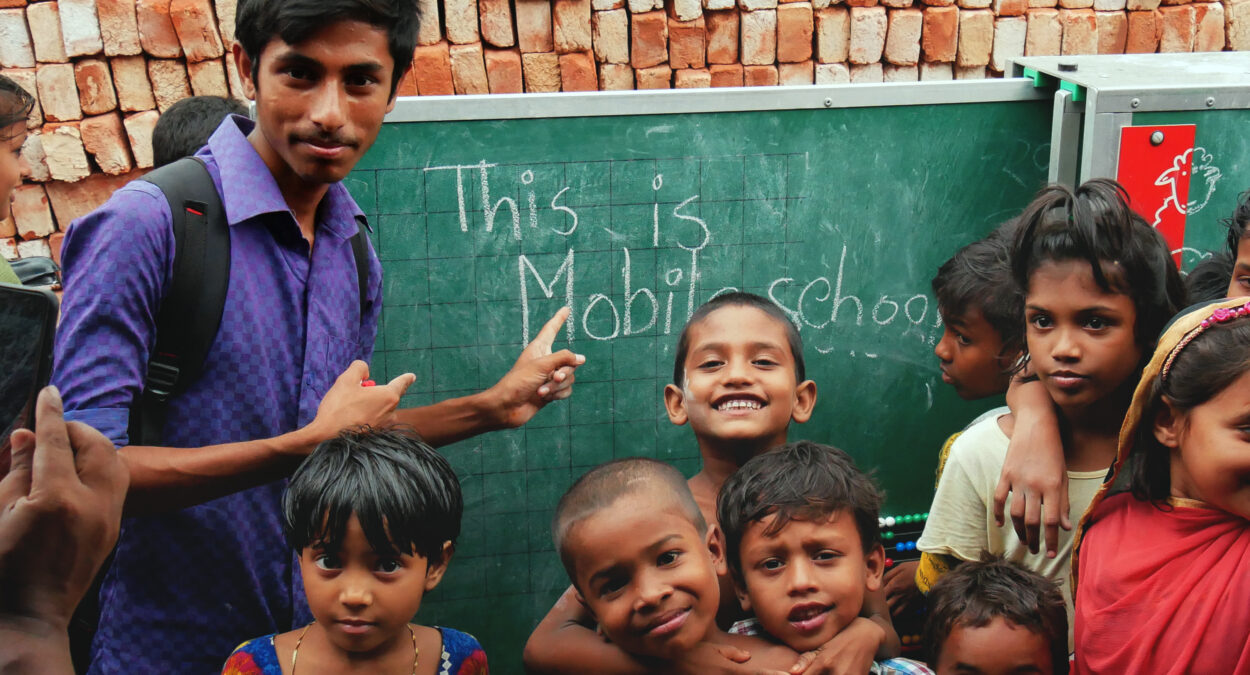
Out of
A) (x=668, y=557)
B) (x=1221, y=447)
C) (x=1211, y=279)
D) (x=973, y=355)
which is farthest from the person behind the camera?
(x=973, y=355)

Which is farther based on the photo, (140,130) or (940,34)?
(940,34)

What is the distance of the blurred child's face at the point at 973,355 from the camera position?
122 inches

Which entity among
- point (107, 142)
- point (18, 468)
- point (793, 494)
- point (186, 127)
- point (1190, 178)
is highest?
point (186, 127)

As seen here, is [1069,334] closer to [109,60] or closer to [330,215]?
[330,215]

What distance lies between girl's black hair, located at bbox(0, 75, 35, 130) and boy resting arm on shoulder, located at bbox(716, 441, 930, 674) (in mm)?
2206

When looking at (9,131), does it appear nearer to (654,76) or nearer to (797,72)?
(654,76)

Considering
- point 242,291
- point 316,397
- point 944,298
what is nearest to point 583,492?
point 316,397

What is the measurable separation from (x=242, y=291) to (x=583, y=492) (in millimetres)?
797

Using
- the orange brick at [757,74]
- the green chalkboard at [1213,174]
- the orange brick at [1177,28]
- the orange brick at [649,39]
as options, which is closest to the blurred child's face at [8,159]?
the green chalkboard at [1213,174]

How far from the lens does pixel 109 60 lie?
5766mm

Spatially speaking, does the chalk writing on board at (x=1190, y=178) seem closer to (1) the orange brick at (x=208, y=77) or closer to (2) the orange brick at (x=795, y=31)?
(2) the orange brick at (x=795, y=31)

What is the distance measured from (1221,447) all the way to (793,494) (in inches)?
30.8

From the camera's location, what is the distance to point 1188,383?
2.02 metres

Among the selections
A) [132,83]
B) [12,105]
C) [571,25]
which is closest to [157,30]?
[132,83]
